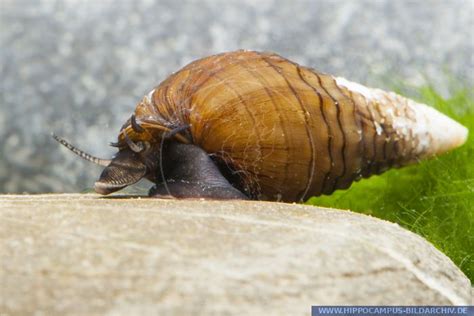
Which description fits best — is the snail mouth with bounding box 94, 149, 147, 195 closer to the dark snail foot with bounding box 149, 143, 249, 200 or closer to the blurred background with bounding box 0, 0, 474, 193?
the dark snail foot with bounding box 149, 143, 249, 200

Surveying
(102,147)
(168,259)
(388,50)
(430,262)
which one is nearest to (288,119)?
(430,262)

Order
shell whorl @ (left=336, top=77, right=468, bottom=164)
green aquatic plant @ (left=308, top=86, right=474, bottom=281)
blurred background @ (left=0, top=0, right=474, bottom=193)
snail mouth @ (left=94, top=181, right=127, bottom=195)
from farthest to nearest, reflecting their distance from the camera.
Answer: blurred background @ (left=0, top=0, right=474, bottom=193) → shell whorl @ (left=336, top=77, right=468, bottom=164) → green aquatic plant @ (left=308, top=86, right=474, bottom=281) → snail mouth @ (left=94, top=181, right=127, bottom=195)

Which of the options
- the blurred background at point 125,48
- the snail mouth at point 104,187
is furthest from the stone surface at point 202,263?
the blurred background at point 125,48

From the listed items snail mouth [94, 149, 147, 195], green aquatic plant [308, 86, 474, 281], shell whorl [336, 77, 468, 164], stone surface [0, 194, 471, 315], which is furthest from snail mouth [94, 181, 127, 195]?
green aquatic plant [308, 86, 474, 281]

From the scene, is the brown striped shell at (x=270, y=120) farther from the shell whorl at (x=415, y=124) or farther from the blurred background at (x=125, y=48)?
the blurred background at (x=125, y=48)

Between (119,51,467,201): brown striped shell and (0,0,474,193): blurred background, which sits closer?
(119,51,467,201): brown striped shell

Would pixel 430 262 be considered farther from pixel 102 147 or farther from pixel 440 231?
pixel 102 147

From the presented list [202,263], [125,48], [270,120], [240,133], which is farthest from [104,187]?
[125,48]
